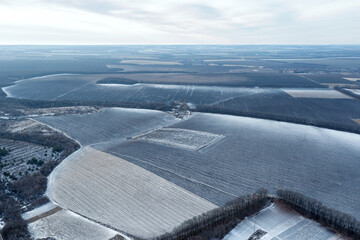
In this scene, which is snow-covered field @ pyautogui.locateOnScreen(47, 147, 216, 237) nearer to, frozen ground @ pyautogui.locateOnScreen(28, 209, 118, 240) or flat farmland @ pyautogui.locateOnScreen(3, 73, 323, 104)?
frozen ground @ pyautogui.locateOnScreen(28, 209, 118, 240)

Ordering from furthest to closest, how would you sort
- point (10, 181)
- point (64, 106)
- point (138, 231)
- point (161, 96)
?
1. point (161, 96)
2. point (64, 106)
3. point (10, 181)
4. point (138, 231)

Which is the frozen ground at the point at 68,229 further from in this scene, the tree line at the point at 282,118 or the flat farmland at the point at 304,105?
the flat farmland at the point at 304,105

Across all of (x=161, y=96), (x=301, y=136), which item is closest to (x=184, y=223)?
(x=301, y=136)

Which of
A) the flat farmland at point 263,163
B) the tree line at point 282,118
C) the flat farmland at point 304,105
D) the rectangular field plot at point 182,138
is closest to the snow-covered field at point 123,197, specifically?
the flat farmland at point 263,163

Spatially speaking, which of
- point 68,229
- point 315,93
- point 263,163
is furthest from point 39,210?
point 315,93

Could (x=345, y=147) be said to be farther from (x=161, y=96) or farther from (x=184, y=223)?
(x=161, y=96)

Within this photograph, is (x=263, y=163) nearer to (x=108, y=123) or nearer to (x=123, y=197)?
(x=123, y=197)
